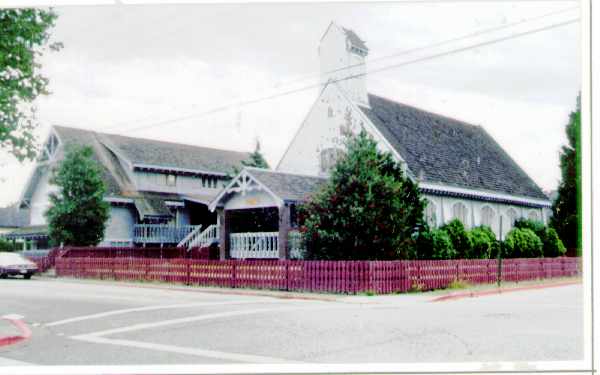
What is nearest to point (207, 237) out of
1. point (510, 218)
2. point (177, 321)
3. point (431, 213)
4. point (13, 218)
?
point (431, 213)

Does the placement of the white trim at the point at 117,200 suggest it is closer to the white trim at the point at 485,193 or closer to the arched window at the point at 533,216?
the white trim at the point at 485,193

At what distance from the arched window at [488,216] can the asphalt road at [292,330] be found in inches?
559

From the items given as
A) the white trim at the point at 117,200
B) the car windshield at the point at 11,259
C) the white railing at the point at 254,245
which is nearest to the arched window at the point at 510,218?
the white railing at the point at 254,245

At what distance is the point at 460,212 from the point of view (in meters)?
32.0

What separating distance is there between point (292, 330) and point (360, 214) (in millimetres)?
8314

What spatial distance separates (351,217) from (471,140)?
731 inches

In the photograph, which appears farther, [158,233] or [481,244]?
[158,233]

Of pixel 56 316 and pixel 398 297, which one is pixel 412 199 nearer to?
pixel 398 297

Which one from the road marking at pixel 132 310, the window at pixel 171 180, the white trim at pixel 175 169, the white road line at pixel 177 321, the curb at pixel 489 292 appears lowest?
the curb at pixel 489 292

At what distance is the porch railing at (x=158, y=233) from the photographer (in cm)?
3900

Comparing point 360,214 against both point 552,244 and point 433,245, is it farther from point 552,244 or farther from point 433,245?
point 552,244

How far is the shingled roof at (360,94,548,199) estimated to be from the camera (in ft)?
101

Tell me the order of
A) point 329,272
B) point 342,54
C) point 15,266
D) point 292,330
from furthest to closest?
point 15,266, point 342,54, point 329,272, point 292,330

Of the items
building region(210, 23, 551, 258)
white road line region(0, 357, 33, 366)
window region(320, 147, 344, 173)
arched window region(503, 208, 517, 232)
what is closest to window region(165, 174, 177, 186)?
building region(210, 23, 551, 258)
